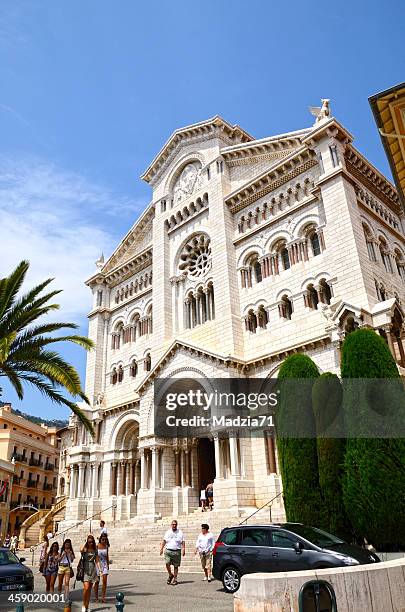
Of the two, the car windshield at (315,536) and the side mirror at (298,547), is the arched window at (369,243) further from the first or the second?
the side mirror at (298,547)

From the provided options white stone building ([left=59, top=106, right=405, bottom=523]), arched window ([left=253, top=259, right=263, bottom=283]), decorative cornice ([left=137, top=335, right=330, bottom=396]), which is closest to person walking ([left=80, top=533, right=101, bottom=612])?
white stone building ([left=59, top=106, right=405, bottom=523])

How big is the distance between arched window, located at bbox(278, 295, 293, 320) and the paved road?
38.6 feet

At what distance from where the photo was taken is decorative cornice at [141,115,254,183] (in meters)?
29.4

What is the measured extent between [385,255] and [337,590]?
1914 centimetres

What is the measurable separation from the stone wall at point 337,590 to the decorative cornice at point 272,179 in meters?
19.8

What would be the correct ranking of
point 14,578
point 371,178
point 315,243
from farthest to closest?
point 371,178 < point 315,243 < point 14,578

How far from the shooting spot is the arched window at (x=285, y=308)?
73.9ft

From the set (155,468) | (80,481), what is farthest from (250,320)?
(80,481)

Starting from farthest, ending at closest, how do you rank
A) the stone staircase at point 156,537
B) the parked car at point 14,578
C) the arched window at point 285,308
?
the arched window at point 285,308
the stone staircase at point 156,537
the parked car at point 14,578

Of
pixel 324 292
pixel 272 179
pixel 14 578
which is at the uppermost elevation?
pixel 272 179

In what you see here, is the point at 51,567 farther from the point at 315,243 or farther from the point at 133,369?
the point at 133,369

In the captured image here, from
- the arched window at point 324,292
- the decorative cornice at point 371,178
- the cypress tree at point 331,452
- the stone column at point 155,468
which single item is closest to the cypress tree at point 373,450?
the cypress tree at point 331,452

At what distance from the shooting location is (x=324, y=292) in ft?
69.4

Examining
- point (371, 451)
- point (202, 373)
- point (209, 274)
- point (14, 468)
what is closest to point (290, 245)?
point (209, 274)
